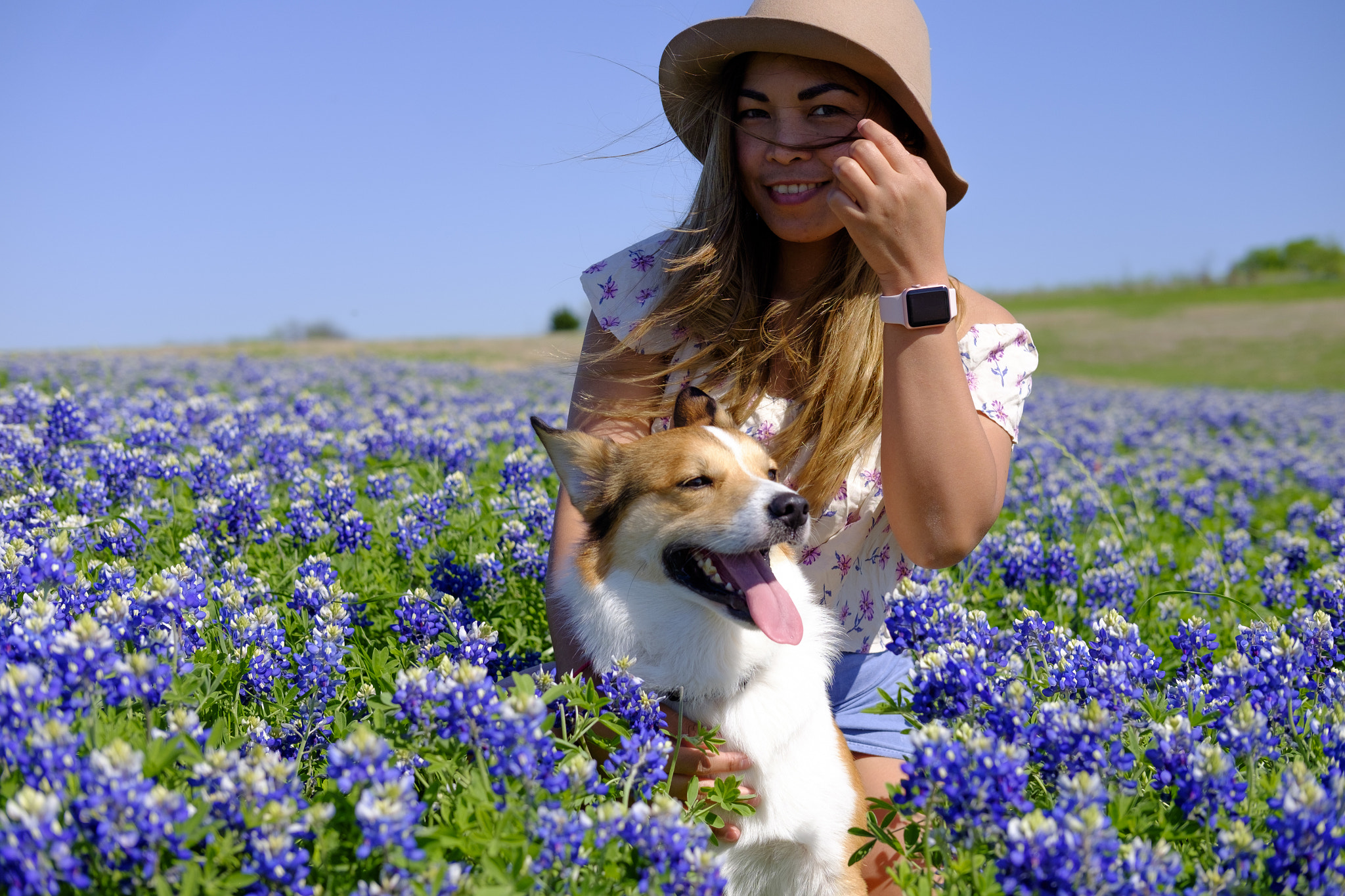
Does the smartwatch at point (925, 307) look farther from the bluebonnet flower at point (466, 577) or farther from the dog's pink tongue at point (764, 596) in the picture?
the bluebonnet flower at point (466, 577)

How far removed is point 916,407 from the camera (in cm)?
282

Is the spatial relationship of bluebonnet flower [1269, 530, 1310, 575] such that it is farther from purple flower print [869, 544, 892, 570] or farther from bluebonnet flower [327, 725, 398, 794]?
bluebonnet flower [327, 725, 398, 794]

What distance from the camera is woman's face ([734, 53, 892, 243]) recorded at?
11.0ft

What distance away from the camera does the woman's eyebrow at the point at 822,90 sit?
10.8ft

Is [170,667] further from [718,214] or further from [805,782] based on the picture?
[718,214]

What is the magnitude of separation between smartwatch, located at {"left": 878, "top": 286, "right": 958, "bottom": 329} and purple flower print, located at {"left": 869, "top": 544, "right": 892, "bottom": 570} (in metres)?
1.21

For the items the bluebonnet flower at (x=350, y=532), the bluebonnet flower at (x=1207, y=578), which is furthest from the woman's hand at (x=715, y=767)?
the bluebonnet flower at (x=1207, y=578)

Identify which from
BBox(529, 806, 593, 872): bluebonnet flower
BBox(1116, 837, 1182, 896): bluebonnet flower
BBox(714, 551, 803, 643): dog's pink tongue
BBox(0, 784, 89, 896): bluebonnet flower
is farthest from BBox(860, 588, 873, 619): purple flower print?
BBox(0, 784, 89, 896): bluebonnet flower

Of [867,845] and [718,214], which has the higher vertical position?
[718,214]

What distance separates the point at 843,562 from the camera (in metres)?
3.63

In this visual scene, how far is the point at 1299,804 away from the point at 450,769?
1.60 metres

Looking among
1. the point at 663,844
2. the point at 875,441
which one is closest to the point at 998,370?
the point at 875,441

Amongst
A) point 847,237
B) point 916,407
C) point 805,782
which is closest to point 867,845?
point 805,782

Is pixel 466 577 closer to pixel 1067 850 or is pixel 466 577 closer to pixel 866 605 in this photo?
pixel 866 605
